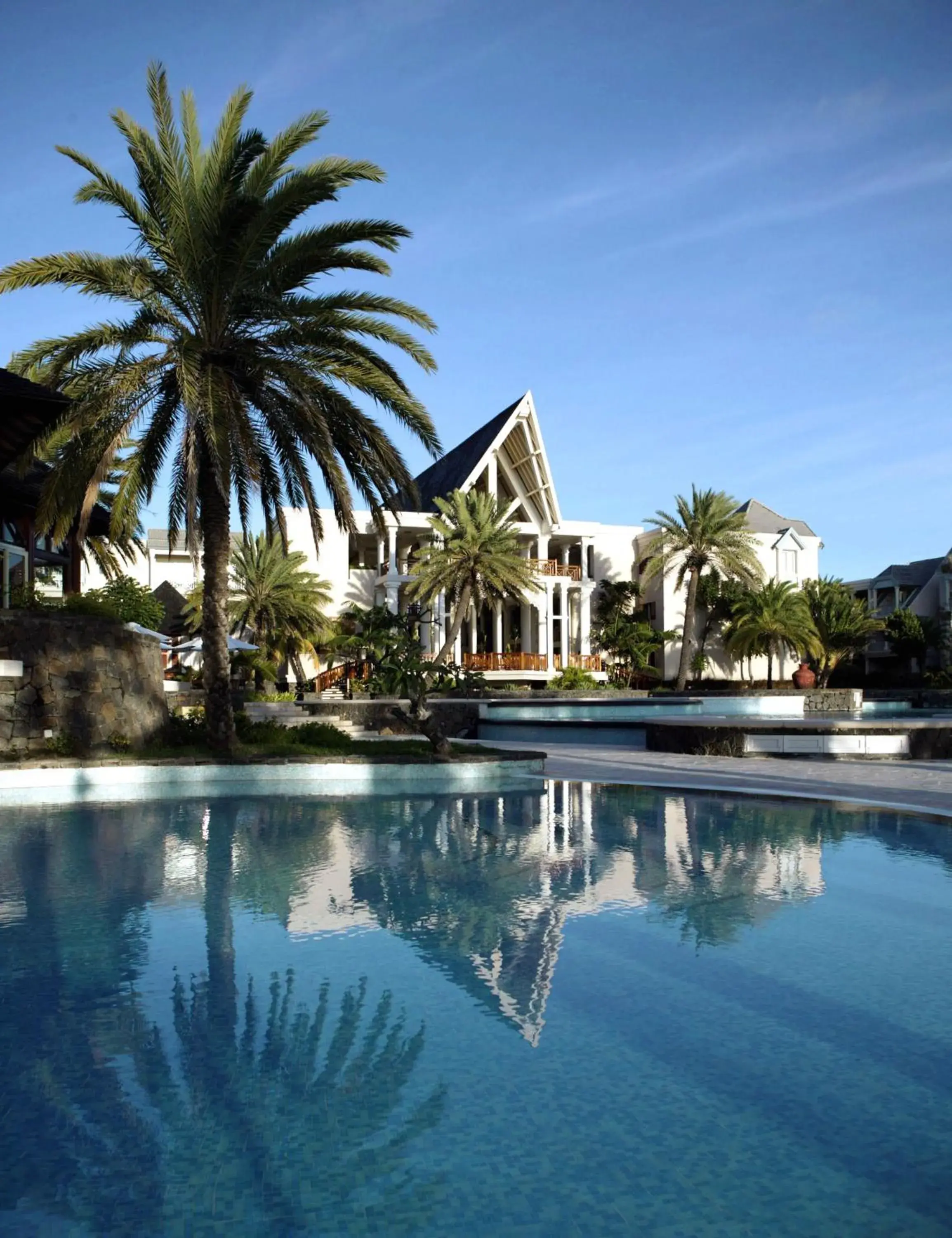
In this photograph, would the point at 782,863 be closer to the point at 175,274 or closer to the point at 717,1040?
the point at 717,1040

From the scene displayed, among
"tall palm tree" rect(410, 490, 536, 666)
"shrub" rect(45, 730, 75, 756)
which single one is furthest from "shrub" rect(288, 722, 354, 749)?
"tall palm tree" rect(410, 490, 536, 666)

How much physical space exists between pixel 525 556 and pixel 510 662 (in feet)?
21.3

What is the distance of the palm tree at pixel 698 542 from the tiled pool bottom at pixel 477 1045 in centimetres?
3529

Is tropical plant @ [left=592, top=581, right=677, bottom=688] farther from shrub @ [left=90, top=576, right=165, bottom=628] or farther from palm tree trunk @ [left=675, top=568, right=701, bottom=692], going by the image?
shrub @ [left=90, top=576, right=165, bottom=628]

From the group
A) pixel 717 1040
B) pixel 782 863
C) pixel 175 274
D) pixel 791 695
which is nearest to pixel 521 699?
pixel 791 695

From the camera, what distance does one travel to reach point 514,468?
44406 millimetres

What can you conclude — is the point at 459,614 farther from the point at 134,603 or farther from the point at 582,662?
the point at 134,603

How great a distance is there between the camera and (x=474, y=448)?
43.4 metres

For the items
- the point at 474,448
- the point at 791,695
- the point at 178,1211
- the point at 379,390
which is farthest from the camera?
the point at 474,448

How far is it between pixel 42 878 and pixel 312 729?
34.8 feet

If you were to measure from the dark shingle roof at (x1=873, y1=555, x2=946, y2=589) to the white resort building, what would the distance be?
15736 mm

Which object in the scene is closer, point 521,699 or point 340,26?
point 340,26

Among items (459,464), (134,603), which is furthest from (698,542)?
(134,603)

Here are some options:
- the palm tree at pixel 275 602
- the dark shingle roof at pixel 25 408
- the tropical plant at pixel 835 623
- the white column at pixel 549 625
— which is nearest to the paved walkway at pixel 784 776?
the dark shingle roof at pixel 25 408
